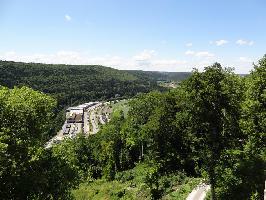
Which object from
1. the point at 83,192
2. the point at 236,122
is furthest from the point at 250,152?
the point at 83,192

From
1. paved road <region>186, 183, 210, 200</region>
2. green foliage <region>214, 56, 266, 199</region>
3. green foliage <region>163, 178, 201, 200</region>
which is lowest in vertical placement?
green foliage <region>163, 178, 201, 200</region>

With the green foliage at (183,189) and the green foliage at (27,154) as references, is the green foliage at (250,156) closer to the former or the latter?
the green foliage at (183,189)

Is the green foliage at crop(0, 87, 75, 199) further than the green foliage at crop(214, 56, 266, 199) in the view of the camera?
No

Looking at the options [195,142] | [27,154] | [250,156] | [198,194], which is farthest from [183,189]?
[27,154]

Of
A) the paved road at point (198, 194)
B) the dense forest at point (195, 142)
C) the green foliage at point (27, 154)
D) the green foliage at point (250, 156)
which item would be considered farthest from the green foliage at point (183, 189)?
the green foliage at point (27, 154)

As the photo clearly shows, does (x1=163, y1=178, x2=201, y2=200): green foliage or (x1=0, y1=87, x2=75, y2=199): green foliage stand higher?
(x1=0, y1=87, x2=75, y2=199): green foliage

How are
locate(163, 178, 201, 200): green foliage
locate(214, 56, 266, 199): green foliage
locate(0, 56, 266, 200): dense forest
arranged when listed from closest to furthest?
locate(0, 56, 266, 200): dense forest → locate(214, 56, 266, 199): green foliage → locate(163, 178, 201, 200): green foliage

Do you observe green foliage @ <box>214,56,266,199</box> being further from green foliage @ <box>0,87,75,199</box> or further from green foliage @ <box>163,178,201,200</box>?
green foliage @ <box>0,87,75,199</box>

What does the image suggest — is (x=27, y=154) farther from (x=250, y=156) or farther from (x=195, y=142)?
(x=250, y=156)

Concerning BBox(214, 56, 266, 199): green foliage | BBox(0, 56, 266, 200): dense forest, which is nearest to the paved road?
BBox(0, 56, 266, 200): dense forest

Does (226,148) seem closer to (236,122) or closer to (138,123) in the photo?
(236,122)

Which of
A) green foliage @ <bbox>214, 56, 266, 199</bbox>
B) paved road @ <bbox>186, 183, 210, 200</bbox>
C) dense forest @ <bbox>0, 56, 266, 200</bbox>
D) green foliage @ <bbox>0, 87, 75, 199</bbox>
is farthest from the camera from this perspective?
paved road @ <bbox>186, 183, 210, 200</bbox>
